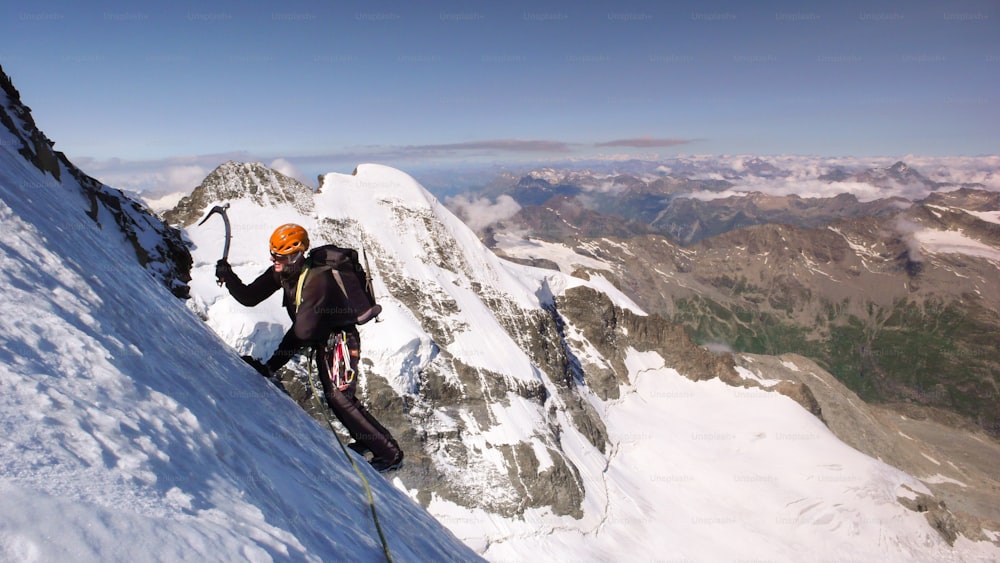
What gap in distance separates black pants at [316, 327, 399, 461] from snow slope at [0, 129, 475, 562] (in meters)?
0.85

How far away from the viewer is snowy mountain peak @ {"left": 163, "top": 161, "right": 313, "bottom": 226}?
64688mm

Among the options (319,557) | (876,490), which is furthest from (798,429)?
(319,557)

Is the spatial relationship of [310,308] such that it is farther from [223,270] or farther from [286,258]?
[223,270]

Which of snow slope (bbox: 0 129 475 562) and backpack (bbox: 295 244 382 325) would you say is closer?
snow slope (bbox: 0 129 475 562)

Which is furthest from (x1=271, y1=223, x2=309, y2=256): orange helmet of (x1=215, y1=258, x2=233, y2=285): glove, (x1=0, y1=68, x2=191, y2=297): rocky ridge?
(x1=0, y1=68, x2=191, y2=297): rocky ridge

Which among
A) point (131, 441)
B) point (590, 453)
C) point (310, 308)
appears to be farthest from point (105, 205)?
point (590, 453)

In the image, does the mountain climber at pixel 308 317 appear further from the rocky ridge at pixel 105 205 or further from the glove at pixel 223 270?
the rocky ridge at pixel 105 205

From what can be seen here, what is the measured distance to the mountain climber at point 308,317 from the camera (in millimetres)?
8180

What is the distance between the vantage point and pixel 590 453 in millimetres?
74125

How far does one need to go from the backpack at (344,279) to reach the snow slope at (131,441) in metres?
2.27

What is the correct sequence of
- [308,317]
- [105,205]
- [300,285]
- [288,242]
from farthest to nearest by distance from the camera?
[105,205] → [288,242] → [300,285] → [308,317]

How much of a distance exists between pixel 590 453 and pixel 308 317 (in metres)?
73.8

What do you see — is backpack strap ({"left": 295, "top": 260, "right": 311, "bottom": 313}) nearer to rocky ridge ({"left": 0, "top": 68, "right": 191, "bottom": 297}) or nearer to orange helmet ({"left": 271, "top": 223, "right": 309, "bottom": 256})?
orange helmet ({"left": 271, "top": 223, "right": 309, "bottom": 256})

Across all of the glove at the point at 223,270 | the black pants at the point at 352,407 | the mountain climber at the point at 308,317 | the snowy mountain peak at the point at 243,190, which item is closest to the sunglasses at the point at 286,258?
the mountain climber at the point at 308,317
